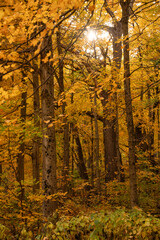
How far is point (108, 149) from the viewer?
11852 mm

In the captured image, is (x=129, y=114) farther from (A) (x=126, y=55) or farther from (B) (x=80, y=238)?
(B) (x=80, y=238)

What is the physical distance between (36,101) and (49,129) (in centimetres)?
271

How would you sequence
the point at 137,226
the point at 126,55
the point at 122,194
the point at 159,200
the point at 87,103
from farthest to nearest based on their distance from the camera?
1. the point at 87,103
2. the point at 122,194
3. the point at 159,200
4. the point at 126,55
5. the point at 137,226

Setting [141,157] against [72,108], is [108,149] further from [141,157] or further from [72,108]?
[72,108]

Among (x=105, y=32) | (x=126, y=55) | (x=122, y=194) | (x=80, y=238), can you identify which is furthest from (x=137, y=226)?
(x=105, y=32)

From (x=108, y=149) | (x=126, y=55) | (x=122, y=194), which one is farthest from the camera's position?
(x=108, y=149)

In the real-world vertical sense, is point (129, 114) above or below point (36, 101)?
below

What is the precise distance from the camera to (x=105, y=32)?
39.8 feet

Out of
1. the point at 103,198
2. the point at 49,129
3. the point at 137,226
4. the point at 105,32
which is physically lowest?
the point at 103,198

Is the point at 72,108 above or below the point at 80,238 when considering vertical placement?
above

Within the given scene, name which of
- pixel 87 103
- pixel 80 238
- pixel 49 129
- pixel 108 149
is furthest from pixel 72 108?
pixel 80 238

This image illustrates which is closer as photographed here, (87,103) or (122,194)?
(122,194)

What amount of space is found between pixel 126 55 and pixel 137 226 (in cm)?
428

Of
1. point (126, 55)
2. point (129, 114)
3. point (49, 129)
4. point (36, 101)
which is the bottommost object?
point (49, 129)
